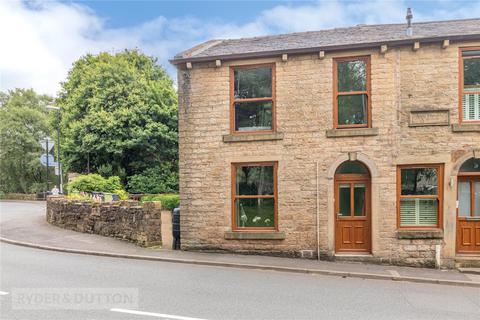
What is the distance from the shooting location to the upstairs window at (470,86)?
1031cm

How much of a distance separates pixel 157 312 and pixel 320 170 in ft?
21.0

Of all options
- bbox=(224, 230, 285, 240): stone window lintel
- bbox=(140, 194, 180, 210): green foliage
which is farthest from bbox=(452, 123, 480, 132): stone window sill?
bbox=(140, 194, 180, 210): green foliage

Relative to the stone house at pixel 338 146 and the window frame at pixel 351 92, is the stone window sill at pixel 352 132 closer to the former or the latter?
the stone house at pixel 338 146

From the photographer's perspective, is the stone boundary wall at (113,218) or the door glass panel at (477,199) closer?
the door glass panel at (477,199)

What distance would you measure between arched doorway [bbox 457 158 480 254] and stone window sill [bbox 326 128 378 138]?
272 centimetres

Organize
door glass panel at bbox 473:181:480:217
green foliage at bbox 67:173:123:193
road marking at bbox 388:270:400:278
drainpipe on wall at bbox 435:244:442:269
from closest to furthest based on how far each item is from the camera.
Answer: road marking at bbox 388:270:400:278 → drainpipe on wall at bbox 435:244:442:269 → door glass panel at bbox 473:181:480:217 → green foliage at bbox 67:173:123:193

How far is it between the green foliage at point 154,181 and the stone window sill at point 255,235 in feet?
52.1

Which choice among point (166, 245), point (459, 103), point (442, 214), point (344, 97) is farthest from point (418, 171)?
point (166, 245)

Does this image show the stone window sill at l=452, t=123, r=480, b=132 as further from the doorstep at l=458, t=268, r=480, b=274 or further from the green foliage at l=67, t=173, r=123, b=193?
the green foliage at l=67, t=173, r=123, b=193

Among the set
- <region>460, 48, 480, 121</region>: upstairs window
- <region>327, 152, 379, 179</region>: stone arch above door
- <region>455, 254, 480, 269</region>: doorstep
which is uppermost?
<region>460, 48, 480, 121</region>: upstairs window

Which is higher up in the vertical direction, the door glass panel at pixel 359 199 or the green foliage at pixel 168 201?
the door glass panel at pixel 359 199

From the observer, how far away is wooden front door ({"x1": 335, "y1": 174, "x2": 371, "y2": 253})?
10.8m

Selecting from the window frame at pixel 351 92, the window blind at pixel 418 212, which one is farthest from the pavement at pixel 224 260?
the window frame at pixel 351 92

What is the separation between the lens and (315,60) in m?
10.8
